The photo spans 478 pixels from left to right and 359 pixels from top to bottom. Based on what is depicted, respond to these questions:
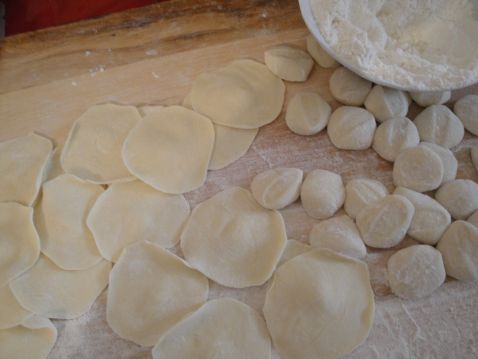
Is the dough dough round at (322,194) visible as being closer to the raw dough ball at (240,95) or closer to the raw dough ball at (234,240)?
the raw dough ball at (234,240)

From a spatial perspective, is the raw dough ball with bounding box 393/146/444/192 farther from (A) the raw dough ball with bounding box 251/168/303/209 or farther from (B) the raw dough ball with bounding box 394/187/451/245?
(A) the raw dough ball with bounding box 251/168/303/209

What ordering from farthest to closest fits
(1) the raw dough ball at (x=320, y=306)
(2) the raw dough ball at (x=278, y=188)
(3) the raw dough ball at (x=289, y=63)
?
1. (3) the raw dough ball at (x=289, y=63)
2. (2) the raw dough ball at (x=278, y=188)
3. (1) the raw dough ball at (x=320, y=306)

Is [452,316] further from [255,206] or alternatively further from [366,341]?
[255,206]

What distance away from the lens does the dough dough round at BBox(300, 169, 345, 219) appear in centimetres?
92

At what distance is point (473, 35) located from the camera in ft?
3.17

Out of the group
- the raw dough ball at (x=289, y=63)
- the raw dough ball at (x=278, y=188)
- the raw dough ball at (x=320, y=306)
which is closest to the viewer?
the raw dough ball at (x=320, y=306)

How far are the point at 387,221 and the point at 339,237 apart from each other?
0.10m

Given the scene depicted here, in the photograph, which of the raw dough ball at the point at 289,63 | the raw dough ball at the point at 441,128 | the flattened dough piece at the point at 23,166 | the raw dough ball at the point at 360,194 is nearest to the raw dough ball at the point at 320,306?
the raw dough ball at the point at 360,194

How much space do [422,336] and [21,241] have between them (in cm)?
79

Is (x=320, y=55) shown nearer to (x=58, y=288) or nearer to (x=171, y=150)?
(x=171, y=150)

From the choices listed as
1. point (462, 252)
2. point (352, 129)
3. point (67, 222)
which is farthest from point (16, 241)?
point (462, 252)

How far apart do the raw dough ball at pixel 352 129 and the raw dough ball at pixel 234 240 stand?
0.21 metres

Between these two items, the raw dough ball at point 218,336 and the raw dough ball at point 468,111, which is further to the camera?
the raw dough ball at point 468,111

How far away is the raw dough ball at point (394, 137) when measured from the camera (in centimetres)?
96
